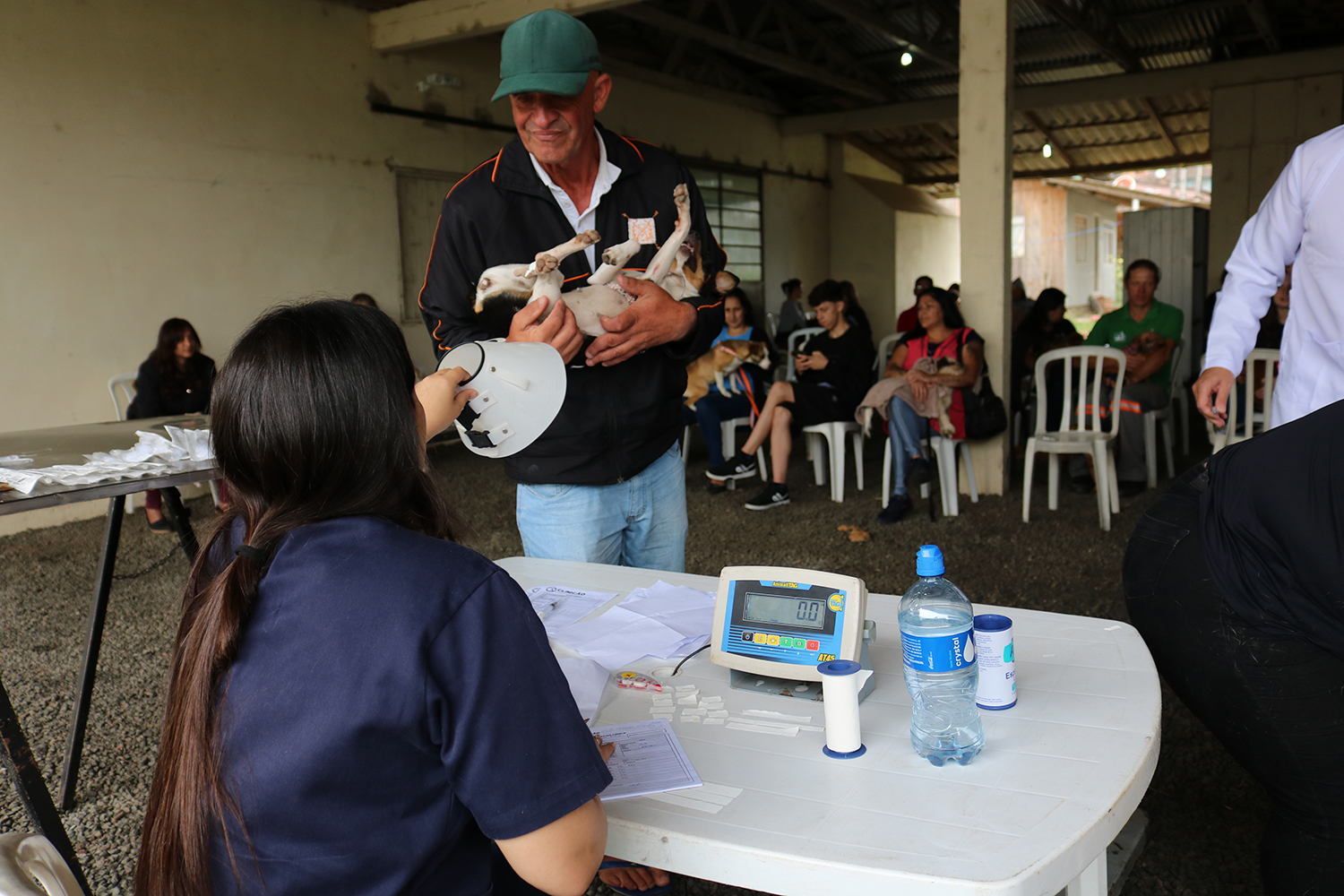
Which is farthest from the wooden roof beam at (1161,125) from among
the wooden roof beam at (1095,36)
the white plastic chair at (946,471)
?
the white plastic chair at (946,471)

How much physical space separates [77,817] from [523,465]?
4.85ft

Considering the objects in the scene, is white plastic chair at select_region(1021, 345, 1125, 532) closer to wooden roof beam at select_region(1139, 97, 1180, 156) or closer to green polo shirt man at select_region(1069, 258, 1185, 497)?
green polo shirt man at select_region(1069, 258, 1185, 497)

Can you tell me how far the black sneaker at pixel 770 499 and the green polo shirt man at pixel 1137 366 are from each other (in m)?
1.66

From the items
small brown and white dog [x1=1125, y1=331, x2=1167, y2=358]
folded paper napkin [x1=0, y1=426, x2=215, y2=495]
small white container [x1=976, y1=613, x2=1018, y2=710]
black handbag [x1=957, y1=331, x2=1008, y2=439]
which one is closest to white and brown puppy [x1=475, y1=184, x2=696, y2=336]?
folded paper napkin [x1=0, y1=426, x2=215, y2=495]

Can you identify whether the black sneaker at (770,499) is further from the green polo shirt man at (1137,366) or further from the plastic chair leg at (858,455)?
the green polo shirt man at (1137,366)

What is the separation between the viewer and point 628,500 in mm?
1862

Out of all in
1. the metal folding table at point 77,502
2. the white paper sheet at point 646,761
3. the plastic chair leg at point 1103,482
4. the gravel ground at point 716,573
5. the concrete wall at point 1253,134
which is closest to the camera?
the white paper sheet at point 646,761

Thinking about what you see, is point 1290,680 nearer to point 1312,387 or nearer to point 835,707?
point 835,707

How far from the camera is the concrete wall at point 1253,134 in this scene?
8438 mm

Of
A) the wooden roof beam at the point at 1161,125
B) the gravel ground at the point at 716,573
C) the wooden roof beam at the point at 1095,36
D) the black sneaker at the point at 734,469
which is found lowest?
the gravel ground at the point at 716,573

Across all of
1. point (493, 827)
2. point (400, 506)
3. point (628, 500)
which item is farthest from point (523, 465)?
point (493, 827)

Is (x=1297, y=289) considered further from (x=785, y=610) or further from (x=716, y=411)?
(x=716, y=411)

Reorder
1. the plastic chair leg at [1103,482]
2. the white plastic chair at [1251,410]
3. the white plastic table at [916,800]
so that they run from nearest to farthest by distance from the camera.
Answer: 1. the white plastic table at [916,800]
2. the white plastic chair at [1251,410]
3. the plastic chair leg at [1103,482]

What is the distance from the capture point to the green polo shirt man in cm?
507
